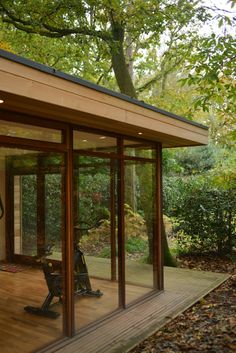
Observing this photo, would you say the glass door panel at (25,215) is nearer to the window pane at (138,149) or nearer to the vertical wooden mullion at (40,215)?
the vertical wooden mullion at (40,215)

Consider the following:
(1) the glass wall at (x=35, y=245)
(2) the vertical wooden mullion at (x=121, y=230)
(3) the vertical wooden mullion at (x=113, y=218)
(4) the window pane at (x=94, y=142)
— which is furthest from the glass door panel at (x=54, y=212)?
(2) the vertical wooden mullion at (x=121, y=230)

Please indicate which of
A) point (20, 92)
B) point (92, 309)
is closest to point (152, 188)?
point (92, 309)

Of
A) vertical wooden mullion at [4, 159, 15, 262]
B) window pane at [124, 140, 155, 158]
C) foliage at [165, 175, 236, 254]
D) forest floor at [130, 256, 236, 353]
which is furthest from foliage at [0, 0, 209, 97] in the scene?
forest floor at [130, 256, 236, 353]

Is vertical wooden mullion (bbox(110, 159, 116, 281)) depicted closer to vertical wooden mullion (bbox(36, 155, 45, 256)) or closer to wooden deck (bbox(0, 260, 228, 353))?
wooden deck (bbox(0, 260, 228, 353))

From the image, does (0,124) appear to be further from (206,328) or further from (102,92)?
(206,328)

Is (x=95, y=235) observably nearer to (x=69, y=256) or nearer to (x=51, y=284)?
(x=69, y=256)

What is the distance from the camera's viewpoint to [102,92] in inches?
120

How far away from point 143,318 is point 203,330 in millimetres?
720

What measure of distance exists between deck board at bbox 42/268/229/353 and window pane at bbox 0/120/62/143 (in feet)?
6.55

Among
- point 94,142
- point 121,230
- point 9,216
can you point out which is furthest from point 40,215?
point 121,230

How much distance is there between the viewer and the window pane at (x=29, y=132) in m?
3.00

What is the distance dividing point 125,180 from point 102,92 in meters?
1.69

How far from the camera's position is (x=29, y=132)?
3203 mm

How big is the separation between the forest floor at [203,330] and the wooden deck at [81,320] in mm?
119
